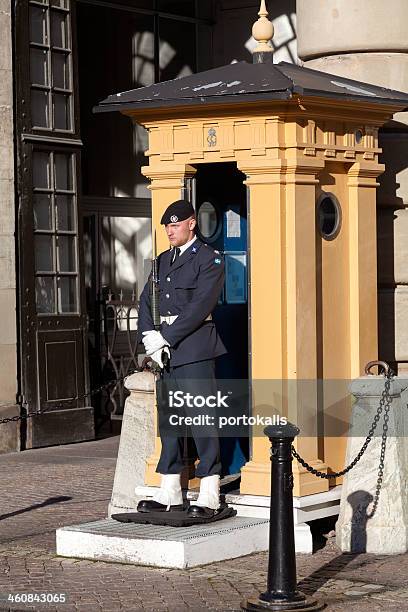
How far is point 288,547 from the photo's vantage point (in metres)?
7.35

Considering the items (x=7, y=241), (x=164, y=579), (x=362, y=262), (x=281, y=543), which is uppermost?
(x=7, y=241)

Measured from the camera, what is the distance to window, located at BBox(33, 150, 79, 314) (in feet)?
47.3

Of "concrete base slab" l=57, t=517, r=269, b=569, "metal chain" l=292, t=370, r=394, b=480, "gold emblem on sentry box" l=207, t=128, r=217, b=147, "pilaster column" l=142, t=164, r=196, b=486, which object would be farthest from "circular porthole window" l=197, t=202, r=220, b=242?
"concrete base slab" l=57, t=517, r=269, b=569

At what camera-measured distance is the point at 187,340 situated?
887 cm

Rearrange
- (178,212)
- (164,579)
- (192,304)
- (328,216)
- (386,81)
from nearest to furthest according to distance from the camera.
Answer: (164,579) → (192,304) → (178,212) → (328,216) → (386,81)

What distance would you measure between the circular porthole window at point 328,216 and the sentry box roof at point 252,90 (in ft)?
2.11

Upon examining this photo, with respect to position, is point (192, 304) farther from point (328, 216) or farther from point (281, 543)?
point (281, 543)

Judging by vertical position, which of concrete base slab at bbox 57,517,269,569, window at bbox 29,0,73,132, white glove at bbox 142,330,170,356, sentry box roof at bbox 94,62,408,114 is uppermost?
window at bbox 29,0,73,132

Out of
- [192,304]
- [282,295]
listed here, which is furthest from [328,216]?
[192,304]

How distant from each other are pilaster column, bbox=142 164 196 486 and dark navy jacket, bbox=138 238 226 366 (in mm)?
523

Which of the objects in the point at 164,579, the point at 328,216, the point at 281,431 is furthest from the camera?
the point at 328,216

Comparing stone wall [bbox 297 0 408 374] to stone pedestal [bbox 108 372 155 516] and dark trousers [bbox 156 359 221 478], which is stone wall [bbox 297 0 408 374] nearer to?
stone pedestal [bbox 108 372 155 516]

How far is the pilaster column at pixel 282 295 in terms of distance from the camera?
354 inches

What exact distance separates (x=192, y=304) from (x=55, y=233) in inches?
233
